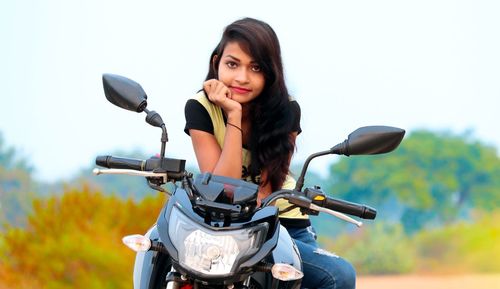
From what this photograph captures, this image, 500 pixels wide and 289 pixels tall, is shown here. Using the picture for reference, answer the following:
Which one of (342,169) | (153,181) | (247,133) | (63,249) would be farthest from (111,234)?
(342,169)

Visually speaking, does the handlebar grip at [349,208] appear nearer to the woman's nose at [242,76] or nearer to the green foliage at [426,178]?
the woman's nose at [242,76]

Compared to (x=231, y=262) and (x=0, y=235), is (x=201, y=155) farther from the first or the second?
(x=0, y=235)

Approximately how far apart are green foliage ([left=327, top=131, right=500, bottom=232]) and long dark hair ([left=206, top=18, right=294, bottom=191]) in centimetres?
1480

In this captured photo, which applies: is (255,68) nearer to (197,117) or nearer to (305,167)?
(197,117)

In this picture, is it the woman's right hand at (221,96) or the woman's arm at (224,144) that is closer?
the woman's arm at (224,144)

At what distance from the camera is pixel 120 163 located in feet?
11.8

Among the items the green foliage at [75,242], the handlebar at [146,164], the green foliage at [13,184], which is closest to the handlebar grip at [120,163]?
the handlebar at [146,164]

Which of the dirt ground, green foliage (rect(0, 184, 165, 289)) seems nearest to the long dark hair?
green foliage (rect(0, 184, 165, 289))

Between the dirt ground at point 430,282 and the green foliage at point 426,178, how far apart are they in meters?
3.02

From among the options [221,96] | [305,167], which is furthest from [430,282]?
[305,167]

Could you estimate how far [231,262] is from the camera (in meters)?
2.98

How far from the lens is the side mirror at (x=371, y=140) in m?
3.30

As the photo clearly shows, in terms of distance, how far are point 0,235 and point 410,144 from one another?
10945 millimetres

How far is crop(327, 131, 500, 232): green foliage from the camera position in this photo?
19.6 meters
